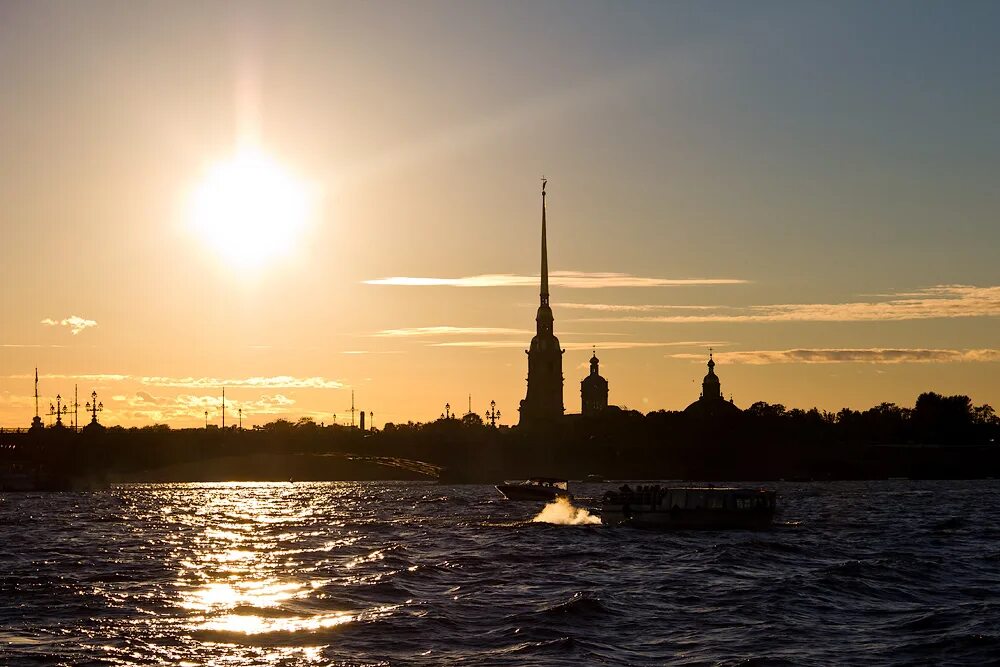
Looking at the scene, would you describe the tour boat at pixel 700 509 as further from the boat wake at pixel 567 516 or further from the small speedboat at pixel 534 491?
the small speedboat at pixel 534 491

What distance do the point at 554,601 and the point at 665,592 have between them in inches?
230

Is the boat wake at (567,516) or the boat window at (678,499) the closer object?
the boat window at (678,499)

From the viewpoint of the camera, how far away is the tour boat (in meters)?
96.5

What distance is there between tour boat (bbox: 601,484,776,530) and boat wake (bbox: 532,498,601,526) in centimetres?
750

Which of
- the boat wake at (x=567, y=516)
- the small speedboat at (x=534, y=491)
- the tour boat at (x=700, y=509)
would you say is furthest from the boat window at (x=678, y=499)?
the small speedboat at (x=534, y=491)

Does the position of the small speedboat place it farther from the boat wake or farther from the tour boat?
the tour boat

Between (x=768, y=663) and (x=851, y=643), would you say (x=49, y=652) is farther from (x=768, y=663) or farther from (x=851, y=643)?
(x=851, y=643)

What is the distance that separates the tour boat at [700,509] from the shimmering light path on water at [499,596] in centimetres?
227

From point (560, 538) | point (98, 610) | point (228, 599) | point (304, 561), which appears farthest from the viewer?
point (560, 538)

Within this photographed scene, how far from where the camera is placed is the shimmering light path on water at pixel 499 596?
39.8m

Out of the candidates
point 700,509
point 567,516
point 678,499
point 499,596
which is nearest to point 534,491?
point 567,516

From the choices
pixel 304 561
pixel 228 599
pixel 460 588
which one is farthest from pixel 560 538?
pixel 228 599

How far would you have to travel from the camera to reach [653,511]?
97000 mm

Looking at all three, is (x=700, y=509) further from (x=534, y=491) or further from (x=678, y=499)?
(x=534, y=491)
